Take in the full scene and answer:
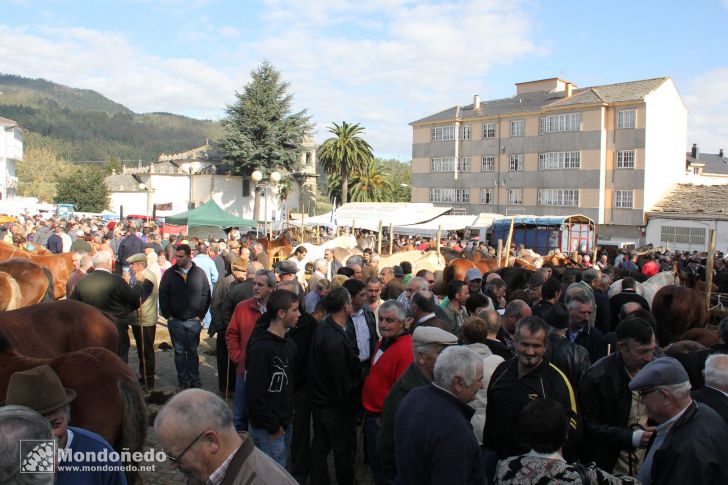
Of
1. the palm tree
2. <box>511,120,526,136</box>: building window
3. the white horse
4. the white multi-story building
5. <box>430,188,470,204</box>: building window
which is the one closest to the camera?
the white horse

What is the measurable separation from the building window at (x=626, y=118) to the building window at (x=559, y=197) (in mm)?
5867

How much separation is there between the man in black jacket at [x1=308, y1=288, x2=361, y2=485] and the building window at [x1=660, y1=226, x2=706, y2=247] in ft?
122

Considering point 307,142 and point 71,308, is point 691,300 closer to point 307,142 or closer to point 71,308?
→ point 71,308

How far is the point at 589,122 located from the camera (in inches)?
1806

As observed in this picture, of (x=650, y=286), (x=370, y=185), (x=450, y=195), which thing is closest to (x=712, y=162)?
(x=450, y=195)

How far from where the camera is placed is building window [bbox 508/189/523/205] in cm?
5134

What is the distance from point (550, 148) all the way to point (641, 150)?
6.93 meters

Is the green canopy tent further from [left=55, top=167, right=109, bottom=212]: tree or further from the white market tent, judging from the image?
[left=55, top=167, right=109, bottom=212]: tree

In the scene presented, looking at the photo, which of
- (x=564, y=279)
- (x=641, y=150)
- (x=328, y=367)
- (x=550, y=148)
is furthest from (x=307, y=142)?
(x=328, y=367)

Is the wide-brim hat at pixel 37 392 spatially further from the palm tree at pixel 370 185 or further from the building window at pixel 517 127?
the palm tree at pixel 370 185

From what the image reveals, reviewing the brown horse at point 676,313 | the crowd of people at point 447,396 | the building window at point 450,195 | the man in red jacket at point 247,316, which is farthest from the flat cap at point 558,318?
the building window at point 450,195

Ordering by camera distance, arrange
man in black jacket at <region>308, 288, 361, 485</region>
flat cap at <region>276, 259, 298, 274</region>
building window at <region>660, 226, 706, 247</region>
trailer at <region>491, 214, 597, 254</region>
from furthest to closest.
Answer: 1. building window at <region>660, 226, 706, 247</region>
2. trailer at <region>491, 214, 597, 254</region>
3. flat cap at <region>276, 259, 298, 274</region>
4. man in black jacket at <region>308, 288, 361, 485</region>

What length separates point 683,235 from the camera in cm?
3891

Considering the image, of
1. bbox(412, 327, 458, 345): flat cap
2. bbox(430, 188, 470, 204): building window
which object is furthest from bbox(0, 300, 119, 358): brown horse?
bbox(430, 188, 470, 204): building window
